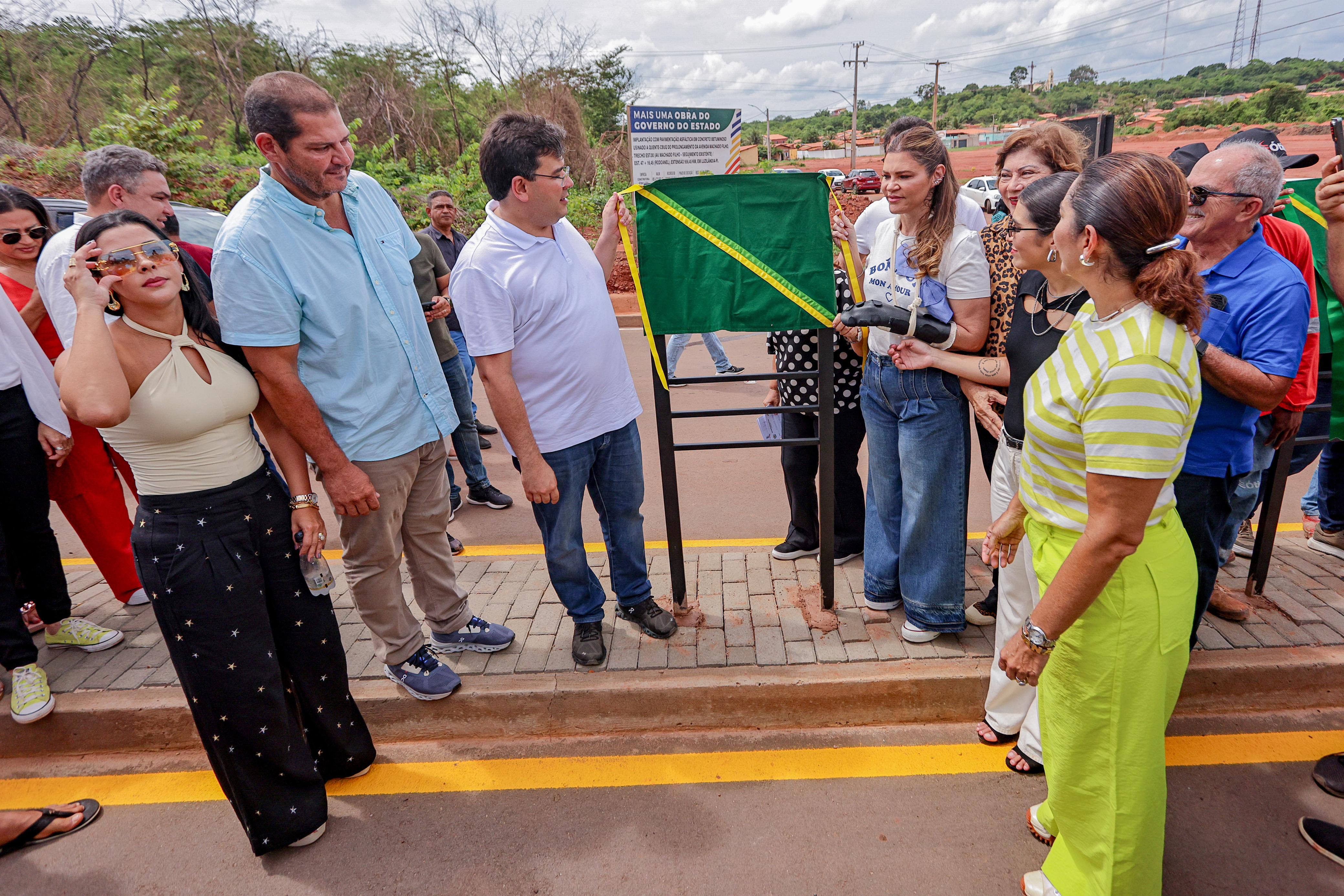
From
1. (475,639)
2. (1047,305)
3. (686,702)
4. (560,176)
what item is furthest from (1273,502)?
(475,639)

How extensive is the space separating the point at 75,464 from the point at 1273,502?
5.34 metres

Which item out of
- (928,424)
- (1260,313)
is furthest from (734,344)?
(1260,313)

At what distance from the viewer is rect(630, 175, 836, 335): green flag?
2795 millimetres

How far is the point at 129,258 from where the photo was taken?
79.2 inches

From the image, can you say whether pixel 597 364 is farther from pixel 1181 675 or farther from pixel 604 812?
pixel 1181 675

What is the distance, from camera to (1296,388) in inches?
108

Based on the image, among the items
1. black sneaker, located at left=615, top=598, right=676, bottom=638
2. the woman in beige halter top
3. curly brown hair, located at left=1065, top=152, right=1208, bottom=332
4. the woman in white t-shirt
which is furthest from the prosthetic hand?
the woman in beige halter top

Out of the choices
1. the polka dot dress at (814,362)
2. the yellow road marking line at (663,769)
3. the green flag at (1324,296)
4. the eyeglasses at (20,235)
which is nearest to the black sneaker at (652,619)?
the yellow road marking line at (663,769)

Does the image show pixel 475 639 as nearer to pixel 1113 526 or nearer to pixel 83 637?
pixel 83 637

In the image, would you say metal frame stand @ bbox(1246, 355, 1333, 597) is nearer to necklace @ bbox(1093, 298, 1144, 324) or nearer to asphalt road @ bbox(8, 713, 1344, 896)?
asphalt road @ bbox(8, 713, 1344, 896)

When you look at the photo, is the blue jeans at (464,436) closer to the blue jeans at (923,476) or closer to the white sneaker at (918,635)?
the blue jeans at (923,476)

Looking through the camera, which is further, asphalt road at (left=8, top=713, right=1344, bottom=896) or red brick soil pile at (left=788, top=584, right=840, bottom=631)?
red brick soil pile at (left=788, top=584, right=840, bottom=631)

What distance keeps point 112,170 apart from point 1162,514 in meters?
3.92

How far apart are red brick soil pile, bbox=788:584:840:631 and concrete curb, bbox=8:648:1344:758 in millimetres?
265
